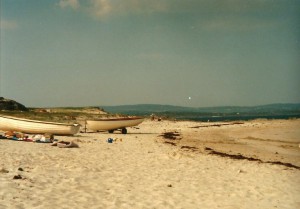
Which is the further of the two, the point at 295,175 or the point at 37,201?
the point at 295,175

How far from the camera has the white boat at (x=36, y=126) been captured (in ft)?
80.1

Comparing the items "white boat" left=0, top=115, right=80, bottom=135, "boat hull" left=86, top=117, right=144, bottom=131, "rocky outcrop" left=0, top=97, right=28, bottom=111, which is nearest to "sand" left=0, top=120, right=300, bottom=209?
"white boat" left=0, top=115, right=80, bottom=135

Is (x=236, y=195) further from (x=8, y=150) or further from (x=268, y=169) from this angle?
(x=8, y=150)

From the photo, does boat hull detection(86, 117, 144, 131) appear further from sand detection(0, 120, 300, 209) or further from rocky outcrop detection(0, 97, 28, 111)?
rocky outcrop detection(0, 97, 28, 111)

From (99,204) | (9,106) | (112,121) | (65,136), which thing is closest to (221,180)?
(99,204)

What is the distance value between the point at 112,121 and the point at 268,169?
19.7m

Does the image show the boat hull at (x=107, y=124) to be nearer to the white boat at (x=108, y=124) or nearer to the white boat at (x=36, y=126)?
the white boat at (x=108, y=124)

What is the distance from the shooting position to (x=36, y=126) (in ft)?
80.2

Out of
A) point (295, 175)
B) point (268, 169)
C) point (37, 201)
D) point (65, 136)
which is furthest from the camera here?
point (65, 136)

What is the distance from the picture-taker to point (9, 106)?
185 ft

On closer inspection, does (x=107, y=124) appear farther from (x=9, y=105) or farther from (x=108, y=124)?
(x=9, y=105)

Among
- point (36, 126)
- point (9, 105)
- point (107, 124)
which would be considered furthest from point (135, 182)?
point (9, 105)

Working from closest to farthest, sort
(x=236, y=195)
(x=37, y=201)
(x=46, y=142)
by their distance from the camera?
(x=37, y=201), (x=236, y=195), (x=46, y=142)

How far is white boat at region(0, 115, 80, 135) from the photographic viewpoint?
24.4 metres
